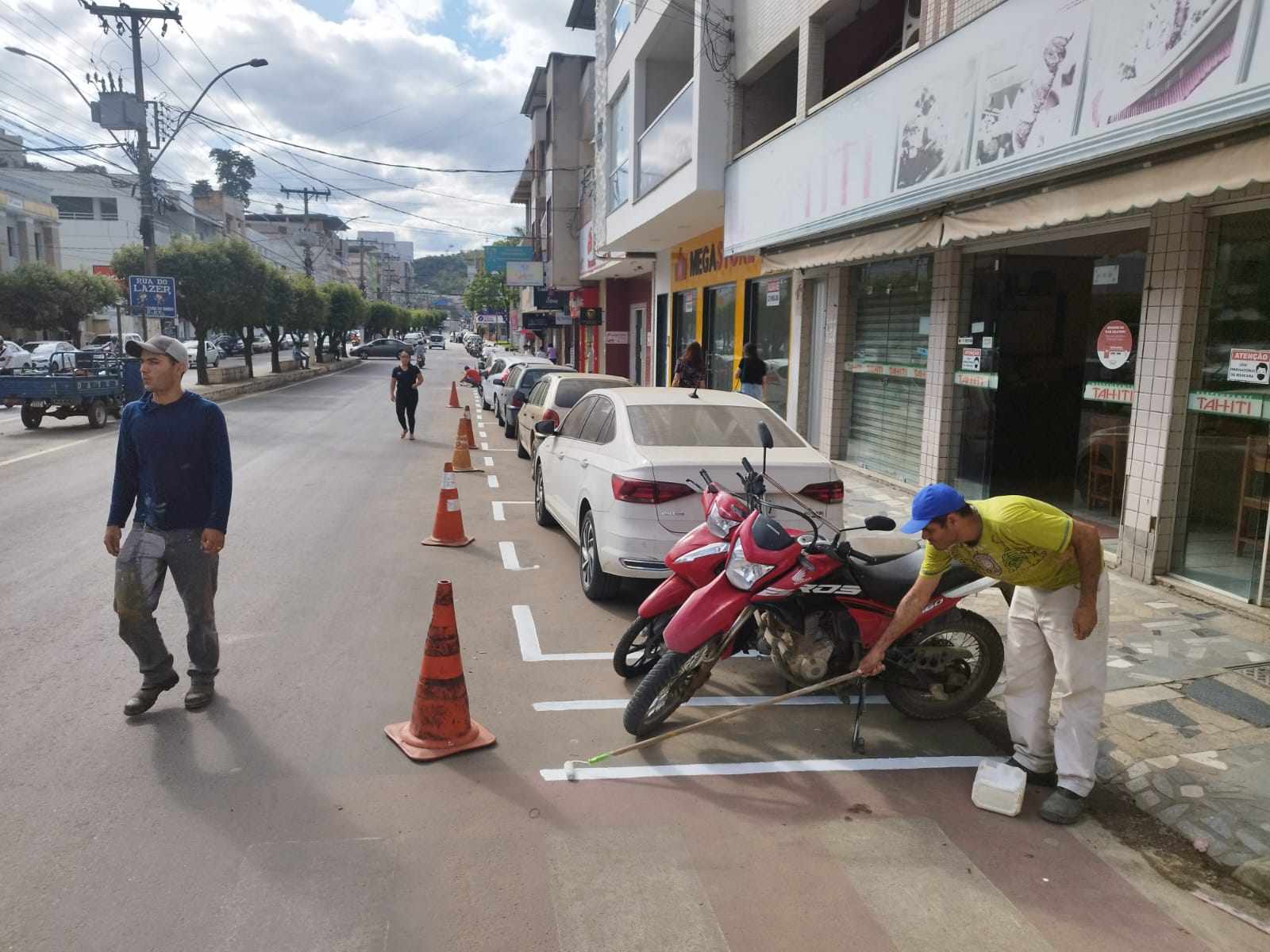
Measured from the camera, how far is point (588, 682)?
5.25 metres

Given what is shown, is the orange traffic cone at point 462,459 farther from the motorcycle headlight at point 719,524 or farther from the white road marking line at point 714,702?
the motorcycle headlight at point 719,524

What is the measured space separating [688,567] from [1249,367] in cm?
434

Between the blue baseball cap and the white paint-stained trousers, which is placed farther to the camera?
the white paint-stained trousers

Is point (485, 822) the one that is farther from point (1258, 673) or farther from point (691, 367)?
point (691, 367)

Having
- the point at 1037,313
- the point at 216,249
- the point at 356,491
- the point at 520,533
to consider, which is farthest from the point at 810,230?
the point at 216,249

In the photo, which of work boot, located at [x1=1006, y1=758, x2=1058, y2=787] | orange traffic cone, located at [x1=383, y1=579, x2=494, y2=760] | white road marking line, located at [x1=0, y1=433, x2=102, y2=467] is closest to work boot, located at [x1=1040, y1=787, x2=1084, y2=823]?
work boot, located at [x1=1006, y1=758, x2=1058, y2=787]

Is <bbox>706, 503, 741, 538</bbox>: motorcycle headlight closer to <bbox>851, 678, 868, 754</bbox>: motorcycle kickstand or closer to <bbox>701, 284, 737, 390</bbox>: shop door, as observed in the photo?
<bbox>851, 678, 868, 754</bbox>: motorcycle kickstand

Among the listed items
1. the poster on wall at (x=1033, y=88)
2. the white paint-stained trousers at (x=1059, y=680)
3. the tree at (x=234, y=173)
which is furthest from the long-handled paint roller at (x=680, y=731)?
the tree at (x=234, y=173)

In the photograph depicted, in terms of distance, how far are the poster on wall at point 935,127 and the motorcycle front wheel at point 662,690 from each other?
19.3ft

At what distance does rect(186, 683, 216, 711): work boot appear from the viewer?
4715 millimetres

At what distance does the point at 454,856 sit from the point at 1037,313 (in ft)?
28.3

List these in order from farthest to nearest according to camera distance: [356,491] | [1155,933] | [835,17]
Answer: [835,17]
[356,491]
[1155,933]

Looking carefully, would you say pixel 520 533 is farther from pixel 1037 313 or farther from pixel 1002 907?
pixel 1002 907

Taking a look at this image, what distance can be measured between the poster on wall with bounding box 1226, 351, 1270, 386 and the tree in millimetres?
111189
